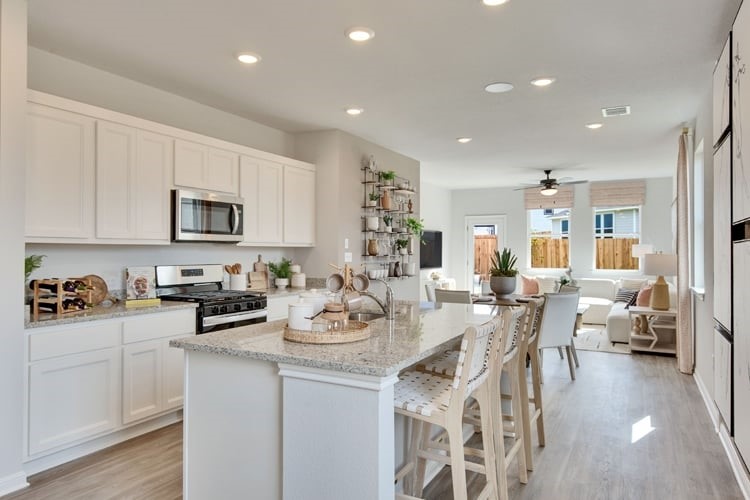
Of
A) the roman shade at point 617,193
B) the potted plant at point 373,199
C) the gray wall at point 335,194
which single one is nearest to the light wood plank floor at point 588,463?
the gray wall at point 335,194

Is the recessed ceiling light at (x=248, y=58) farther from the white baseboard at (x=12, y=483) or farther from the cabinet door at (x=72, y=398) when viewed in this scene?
the white baseboard at (x=12, y=483)

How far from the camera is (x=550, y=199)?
9.57 metres

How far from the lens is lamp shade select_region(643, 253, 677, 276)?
5.81 metres

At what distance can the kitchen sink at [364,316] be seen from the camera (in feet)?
9.14

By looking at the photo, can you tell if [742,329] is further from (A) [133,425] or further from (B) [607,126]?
(A) [133,425]

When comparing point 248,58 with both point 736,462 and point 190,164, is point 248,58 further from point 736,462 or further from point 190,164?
point 736,462

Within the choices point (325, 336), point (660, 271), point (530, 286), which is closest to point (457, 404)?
point (325, 336)

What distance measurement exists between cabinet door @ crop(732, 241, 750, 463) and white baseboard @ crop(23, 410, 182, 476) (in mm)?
3489

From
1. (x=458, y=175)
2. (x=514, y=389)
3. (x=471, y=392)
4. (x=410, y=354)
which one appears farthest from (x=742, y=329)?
(x=458, y=175)

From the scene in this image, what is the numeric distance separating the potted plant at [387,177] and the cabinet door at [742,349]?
12.2ft

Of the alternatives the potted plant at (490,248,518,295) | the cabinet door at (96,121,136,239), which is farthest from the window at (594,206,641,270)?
the cabinet door at (96,121,136,239)

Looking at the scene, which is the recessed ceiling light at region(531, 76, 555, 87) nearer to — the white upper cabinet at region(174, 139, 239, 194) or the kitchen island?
the kitchen island

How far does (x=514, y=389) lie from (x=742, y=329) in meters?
1.16

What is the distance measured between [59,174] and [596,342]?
6398 millimetres
